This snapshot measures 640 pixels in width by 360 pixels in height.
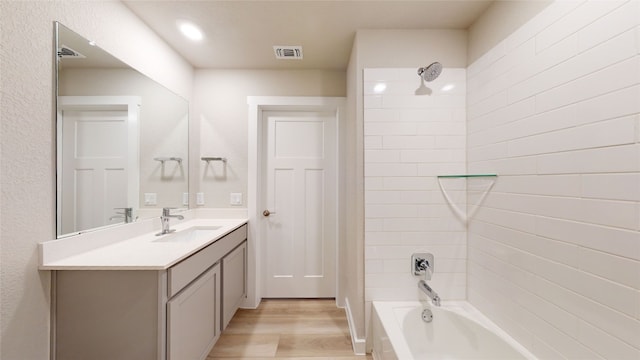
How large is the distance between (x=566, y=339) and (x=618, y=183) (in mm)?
722

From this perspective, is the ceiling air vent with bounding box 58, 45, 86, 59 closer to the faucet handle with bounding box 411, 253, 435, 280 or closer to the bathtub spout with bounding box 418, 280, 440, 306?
the faucet handle with bounding box 411, 253, 435, 280

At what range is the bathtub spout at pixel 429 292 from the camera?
1.66 metres

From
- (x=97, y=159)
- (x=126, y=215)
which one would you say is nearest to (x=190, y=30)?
Answer: (x=97, y=159)

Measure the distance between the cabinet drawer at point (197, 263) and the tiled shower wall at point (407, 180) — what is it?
42.3 inches

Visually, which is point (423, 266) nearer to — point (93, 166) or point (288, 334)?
point (288, 334)

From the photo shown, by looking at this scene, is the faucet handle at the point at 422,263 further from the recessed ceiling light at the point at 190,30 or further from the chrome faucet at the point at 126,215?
the recessed ceiling light at the point at 190,30

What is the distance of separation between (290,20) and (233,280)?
206 centimetres

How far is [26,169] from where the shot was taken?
1080mm

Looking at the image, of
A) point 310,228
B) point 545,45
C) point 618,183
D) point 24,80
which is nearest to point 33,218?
point 24,80

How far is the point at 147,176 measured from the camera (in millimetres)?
1847

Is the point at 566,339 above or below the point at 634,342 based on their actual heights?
below

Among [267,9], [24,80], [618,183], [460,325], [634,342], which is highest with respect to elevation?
[267,9]

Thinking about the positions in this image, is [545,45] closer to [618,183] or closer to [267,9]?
Answer: [618,183]

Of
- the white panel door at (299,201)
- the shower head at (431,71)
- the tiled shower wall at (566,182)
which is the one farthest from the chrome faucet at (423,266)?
the shower head at (431,71)
